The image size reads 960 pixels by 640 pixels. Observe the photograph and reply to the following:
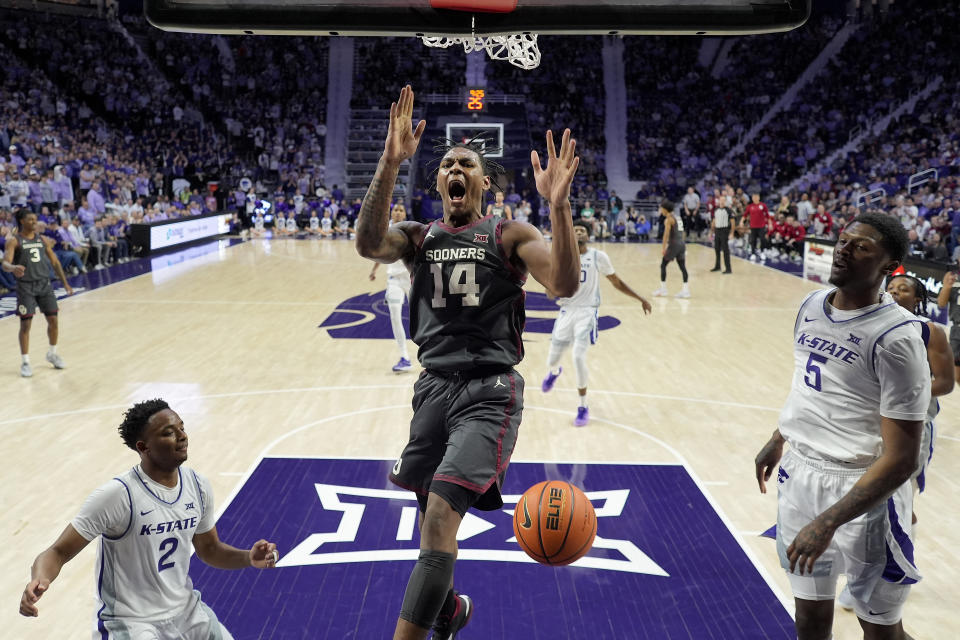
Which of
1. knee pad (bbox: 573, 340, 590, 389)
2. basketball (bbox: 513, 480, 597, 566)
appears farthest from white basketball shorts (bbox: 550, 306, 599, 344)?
basketball (bbox: 513, 480, 597, 566)

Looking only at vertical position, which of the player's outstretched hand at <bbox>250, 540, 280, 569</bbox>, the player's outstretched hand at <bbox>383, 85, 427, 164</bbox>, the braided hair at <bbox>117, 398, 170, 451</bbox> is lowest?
the player's outstretched hand at <bbox>250, 540, 280, 569</bbox>

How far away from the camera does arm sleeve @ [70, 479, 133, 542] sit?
3.05 metres

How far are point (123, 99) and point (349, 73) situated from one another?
957 cm

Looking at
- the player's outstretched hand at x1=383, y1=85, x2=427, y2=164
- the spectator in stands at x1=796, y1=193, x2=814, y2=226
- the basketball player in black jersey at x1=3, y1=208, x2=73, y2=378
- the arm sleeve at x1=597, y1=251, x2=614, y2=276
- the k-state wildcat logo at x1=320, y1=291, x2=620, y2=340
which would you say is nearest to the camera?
the player's outstretched hand at x1=383, y1=85, x2=427, y2=164

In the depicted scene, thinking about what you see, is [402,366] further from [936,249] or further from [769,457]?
[936,249]

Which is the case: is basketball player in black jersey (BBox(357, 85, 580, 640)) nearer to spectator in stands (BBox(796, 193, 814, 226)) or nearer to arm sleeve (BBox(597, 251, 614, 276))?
arm sleeve (BBox(597, 251, 614, 276))

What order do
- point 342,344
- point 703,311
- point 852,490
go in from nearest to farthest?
point 852,490
point 342,344
point 703,311

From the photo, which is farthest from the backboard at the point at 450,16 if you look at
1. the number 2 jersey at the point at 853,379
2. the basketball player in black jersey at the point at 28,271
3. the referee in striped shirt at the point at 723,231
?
the referee in striped shirt at the point at 723,231

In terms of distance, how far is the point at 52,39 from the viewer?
28250mm

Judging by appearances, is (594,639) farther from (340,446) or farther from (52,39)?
(52,39)

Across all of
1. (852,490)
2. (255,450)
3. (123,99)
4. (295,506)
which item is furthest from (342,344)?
(123,99)

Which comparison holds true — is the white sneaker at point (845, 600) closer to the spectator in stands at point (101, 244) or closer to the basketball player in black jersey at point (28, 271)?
the basketball player in black jersey at point (28, 271)

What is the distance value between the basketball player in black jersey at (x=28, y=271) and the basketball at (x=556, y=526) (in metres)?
6.78

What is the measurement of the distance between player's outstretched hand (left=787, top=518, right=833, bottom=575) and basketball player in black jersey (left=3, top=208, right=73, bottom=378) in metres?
8.10
